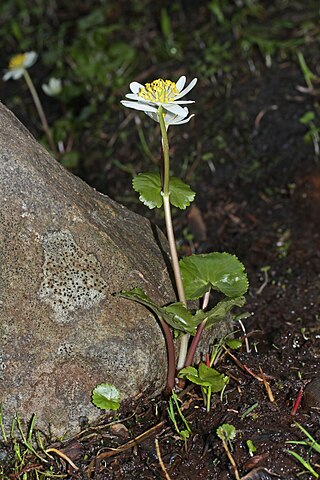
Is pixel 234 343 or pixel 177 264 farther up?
pixel 177 264

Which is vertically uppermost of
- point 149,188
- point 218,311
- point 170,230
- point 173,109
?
point 173,109

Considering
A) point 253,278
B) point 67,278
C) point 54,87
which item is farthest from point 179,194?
point 54,87

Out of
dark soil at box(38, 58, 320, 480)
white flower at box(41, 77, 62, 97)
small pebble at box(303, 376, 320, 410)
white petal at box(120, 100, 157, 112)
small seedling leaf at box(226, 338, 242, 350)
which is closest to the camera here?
white petal at box(120, 100, 157, 112)

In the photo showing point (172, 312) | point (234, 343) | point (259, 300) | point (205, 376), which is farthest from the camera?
point (259, 300)

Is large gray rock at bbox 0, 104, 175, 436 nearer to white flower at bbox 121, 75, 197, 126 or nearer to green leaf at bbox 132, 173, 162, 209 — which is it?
green leaf at bbox 132, 173, 162, 209

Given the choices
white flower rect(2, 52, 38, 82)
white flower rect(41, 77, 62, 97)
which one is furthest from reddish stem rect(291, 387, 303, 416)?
white flower rect(41, 77, 62, 97)

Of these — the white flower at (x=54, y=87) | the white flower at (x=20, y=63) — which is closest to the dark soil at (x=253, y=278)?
the white flower at (x=54, y=87)

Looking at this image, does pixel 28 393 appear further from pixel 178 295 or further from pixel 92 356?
pixel 178 295

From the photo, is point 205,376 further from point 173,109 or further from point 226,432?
point 173,109

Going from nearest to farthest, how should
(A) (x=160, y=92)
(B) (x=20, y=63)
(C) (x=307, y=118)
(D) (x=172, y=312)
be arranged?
(A) (x=160, y=92) → (D) (x=172, y=312) → (C) (x=307, y=118) → (B) (x=20, y=63)
